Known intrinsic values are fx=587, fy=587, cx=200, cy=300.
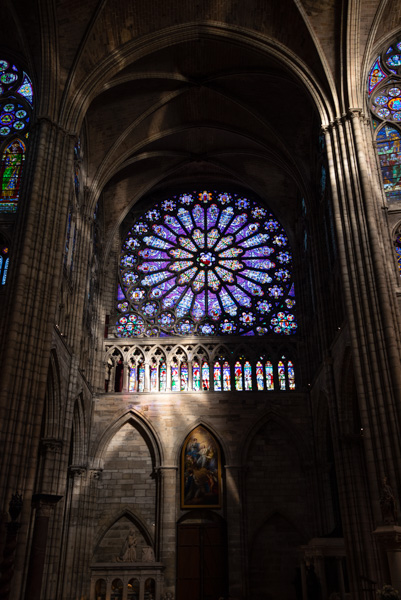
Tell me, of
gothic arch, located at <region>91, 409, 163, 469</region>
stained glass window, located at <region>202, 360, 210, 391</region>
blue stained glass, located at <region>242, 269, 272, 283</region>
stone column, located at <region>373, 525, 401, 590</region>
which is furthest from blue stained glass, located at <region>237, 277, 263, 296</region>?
stone column, located at <region>373, 525, 401, 590</region>

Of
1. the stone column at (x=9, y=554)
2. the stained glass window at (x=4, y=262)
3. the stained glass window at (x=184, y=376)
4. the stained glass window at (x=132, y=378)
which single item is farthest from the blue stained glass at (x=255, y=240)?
the stone column at (x=9, y=554)

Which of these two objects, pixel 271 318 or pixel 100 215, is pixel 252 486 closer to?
pixel 271 318

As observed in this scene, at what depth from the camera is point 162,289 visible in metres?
21.0

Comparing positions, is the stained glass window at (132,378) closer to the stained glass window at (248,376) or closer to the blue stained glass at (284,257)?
the stained glass window at (248,376)

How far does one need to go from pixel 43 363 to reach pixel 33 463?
6.53ft

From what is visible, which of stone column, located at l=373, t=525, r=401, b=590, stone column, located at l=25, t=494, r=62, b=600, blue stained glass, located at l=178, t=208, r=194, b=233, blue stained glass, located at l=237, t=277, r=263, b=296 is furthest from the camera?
blue stained glass, located at l=178, t=208, r=194, b=233

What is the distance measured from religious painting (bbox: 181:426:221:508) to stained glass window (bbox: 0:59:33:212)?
350 inches

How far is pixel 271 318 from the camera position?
20.2m

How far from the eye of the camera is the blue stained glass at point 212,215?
22.3 meters

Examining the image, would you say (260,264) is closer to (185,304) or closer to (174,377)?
(185,304)

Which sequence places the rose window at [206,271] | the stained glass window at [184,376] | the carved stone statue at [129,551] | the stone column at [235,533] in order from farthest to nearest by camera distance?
the rose window at [206,271], the stained glass window at [184,376], the stone column at [235,533], the carved stone statue at [129,551]

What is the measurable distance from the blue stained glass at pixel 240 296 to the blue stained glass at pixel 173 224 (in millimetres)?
3055

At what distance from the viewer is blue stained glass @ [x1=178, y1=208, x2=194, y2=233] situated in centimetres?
2233

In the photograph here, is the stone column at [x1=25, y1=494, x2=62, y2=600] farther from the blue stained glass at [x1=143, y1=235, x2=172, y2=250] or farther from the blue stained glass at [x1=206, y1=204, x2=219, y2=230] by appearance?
the blue stained glass at [x1=206, y1=204, x2=219, y2=230]
